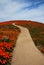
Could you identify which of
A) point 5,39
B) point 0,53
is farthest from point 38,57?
point 5,39

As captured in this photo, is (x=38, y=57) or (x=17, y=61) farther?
(x=38, y=57)

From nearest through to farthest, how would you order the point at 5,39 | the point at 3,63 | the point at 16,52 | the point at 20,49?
the point at 3,63, the point at 16,52, the point at 20,49, the point at 5,39

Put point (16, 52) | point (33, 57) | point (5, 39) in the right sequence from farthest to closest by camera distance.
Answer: point (5, 39) → point (16, 52) → point (33, 57)

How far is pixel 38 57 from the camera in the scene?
78.5 ft

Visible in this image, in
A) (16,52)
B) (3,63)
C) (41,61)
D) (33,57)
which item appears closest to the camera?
(3,63)

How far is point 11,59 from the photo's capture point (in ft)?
74.8

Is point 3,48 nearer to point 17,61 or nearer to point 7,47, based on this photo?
point 7,47

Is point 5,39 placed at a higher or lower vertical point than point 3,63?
higher

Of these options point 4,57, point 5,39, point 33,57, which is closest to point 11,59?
point 4,57

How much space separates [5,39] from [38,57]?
394 inches

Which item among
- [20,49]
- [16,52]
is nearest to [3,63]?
[16,52]

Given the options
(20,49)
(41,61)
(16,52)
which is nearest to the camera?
(41,61)

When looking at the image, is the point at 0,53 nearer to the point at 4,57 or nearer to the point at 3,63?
the point at 4,57

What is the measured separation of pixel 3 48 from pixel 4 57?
4279mm
